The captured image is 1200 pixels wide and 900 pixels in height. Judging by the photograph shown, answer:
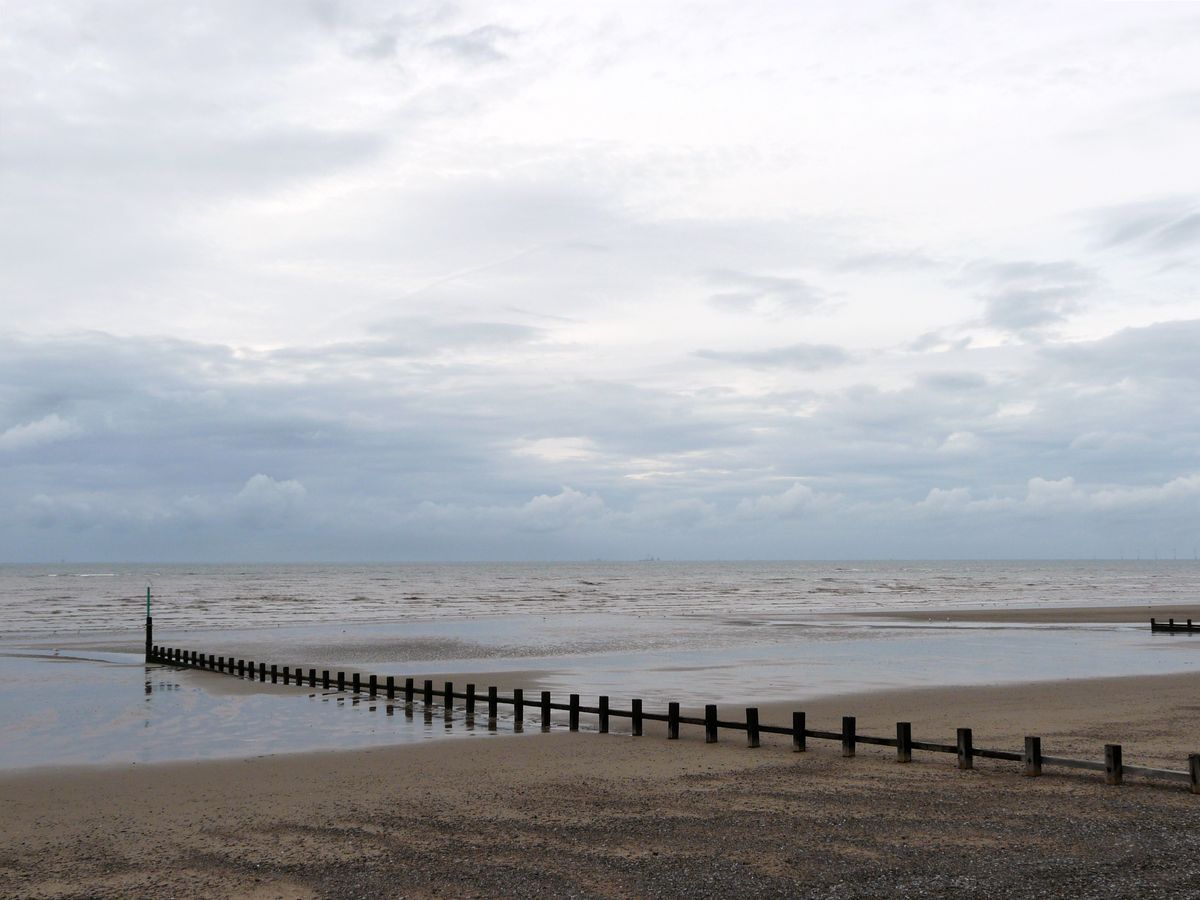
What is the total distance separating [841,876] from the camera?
38.4ft

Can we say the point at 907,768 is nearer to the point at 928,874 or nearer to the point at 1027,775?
the point at 1027,775

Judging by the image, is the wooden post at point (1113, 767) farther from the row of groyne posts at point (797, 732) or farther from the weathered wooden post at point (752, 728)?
the weathered wooden post at point (752, 728)

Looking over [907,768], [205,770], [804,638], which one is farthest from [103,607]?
[907,768]

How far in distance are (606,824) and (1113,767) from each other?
8202mm

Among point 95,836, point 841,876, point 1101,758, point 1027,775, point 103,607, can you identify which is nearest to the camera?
point 841,876

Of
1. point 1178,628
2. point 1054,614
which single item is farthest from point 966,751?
point 1054,614

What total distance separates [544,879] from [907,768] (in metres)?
8.45

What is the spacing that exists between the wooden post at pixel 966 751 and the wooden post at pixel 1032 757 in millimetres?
862

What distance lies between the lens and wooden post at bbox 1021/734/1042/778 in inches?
663

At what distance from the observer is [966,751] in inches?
695

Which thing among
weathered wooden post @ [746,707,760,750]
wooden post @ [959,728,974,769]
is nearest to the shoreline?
weathered wooden post @ [746,707,760,750]

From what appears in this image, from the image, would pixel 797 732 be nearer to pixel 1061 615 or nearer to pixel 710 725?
pixel 710 725

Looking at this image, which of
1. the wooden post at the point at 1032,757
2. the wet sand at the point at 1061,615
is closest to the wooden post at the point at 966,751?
the wooden post at the point at 1032,757

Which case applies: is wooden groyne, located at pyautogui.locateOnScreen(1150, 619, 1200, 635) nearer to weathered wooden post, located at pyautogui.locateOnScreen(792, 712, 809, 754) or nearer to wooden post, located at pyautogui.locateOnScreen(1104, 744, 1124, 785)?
weathered wooden post, located at pyautogui.locateOnScreen(792, 712, 809, 754)
